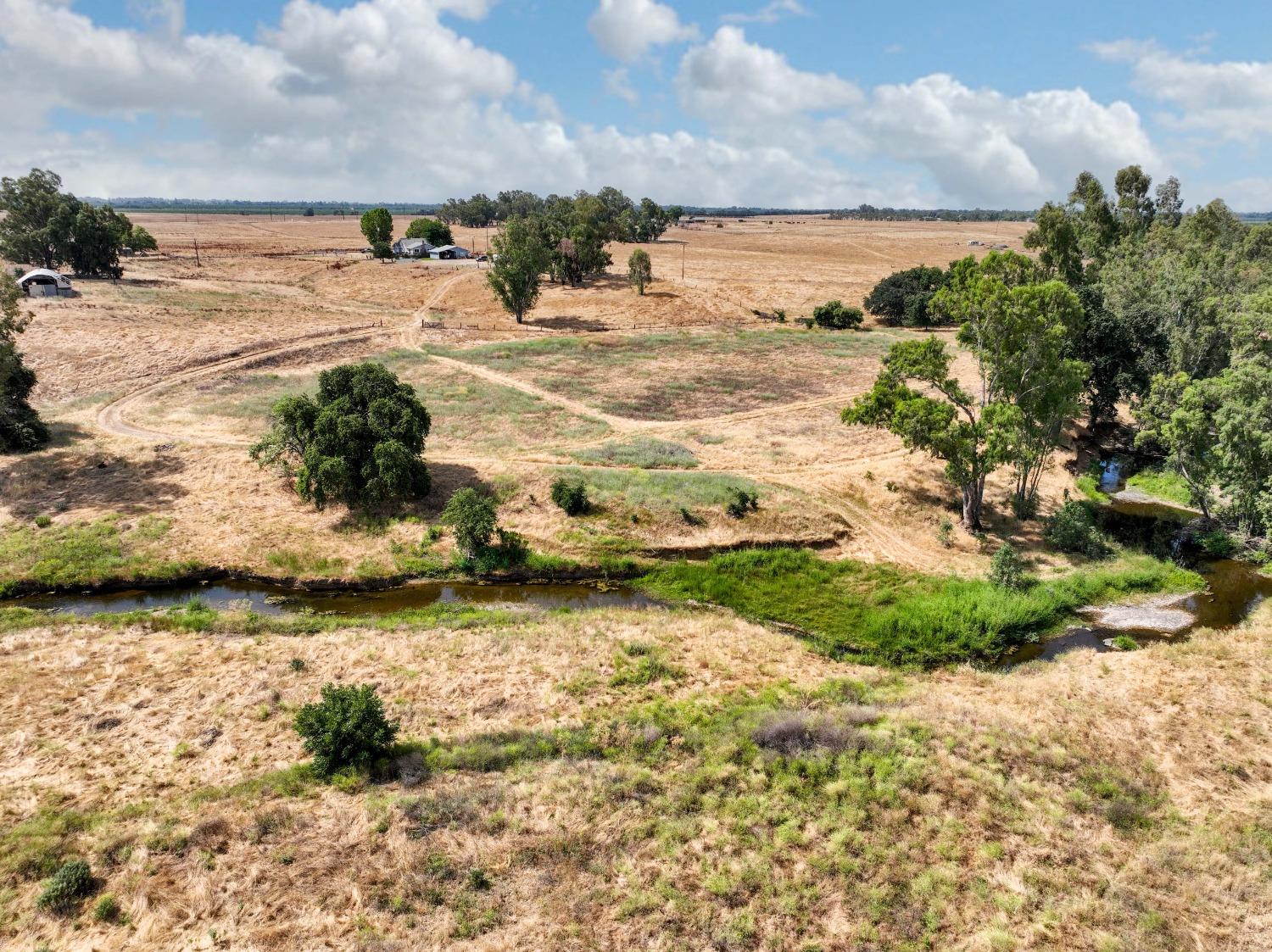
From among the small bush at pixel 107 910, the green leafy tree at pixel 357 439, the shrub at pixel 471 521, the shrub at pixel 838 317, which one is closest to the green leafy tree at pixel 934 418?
the shrub at pixel 471 521

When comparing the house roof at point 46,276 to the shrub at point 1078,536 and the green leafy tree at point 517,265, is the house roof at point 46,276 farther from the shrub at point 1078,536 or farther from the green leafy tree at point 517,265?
the shrub at point 1078,536

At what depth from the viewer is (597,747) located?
18.7 m

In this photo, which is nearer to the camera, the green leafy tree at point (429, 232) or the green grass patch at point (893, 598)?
the green grass patch at point (893, 598)

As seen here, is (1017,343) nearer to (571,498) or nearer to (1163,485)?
(1163,485)

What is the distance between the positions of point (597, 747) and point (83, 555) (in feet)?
80.9

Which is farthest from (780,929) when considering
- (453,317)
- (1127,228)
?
(1127,228)

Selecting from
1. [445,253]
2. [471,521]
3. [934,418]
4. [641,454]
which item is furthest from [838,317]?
[445,253]

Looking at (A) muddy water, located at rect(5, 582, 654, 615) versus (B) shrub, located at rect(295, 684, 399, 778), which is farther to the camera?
(A) muddy water, located at rect(5, 582, 654, 615)

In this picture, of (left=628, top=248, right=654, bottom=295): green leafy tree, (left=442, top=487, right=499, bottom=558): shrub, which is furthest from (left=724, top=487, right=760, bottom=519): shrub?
(left=628, top=248, right=654, bottom=295): green leafy tree

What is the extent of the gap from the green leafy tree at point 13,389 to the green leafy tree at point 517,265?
133 ft

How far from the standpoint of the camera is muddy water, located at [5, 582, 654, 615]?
1056 inches

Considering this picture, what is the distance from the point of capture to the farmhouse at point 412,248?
116m

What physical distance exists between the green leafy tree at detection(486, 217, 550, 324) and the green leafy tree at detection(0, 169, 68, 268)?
48.4m

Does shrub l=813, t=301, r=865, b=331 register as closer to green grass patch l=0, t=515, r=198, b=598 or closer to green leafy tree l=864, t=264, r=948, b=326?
green leafy tree l=864, t=264, r=948, b=326
